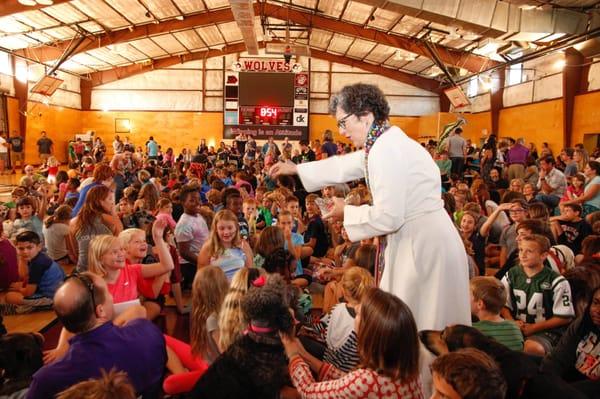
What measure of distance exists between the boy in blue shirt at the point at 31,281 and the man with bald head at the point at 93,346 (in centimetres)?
256

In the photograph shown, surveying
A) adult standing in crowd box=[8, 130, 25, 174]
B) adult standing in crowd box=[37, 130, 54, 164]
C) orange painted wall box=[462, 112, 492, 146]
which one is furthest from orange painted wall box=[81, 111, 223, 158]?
orange painted wall box=[462, 112, 492, 146]

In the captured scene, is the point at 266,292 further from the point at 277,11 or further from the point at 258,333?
the point at 277,11

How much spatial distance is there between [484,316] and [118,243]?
2.37 m

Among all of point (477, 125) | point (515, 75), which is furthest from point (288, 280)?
point (477, 125)

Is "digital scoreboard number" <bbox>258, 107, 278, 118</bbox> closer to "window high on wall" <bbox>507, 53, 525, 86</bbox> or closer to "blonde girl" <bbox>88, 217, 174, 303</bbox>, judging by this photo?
"window high on wall" <bbox>507, 53, 525, 86</bbox>

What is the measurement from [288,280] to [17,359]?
6.76ft

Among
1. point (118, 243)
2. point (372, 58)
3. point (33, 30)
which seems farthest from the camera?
point (372, 58)

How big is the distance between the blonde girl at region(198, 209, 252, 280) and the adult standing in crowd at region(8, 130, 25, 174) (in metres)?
15.8

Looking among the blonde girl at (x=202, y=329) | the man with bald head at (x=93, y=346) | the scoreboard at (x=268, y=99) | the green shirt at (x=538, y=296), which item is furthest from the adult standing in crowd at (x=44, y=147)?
the green shirt at (x=538, y=296)

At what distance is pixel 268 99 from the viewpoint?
21.1 meters

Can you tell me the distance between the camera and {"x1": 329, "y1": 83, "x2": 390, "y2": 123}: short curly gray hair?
191 cm

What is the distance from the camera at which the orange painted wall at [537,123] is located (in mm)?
14297

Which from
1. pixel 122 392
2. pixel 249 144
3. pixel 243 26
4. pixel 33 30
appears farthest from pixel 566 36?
pixel 33 30

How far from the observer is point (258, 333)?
1.88 metres
